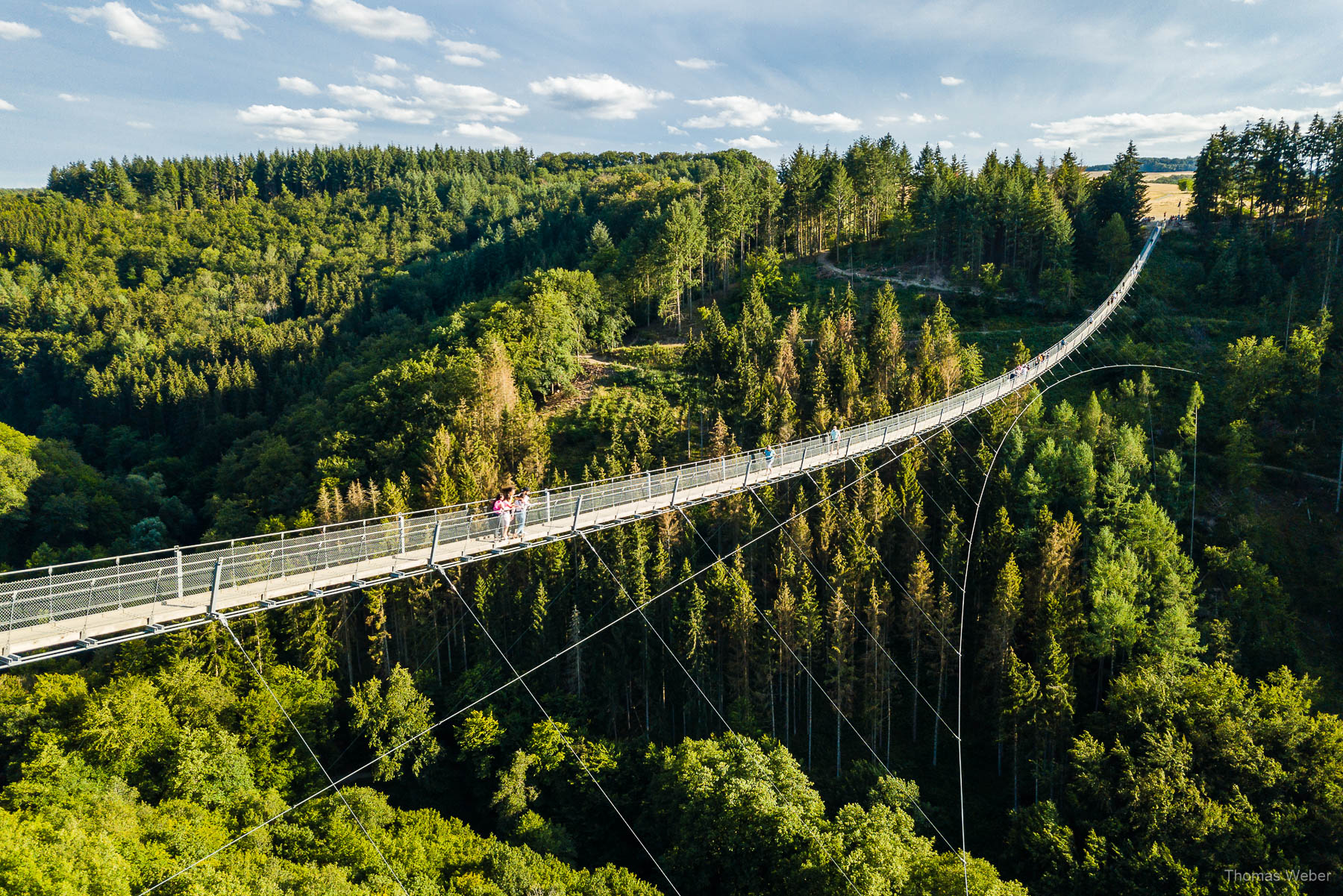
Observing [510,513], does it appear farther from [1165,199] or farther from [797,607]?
[1165,199]

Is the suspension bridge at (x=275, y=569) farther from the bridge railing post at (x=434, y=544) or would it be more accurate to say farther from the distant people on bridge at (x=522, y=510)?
the distant people on bridge at (x=522, y=510)

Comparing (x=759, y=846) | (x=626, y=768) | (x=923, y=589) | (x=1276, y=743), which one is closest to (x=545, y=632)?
(x=626, y=768)

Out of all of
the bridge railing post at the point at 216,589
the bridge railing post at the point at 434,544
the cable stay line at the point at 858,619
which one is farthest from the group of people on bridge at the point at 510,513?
the cable stay line at the point at 858,619

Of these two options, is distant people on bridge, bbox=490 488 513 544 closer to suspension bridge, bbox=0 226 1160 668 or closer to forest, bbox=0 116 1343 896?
suspension bridge, bbox=0 226 1160 668

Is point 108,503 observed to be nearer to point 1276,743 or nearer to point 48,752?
point 48,752

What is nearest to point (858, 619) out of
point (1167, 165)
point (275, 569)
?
point (275, 569)
